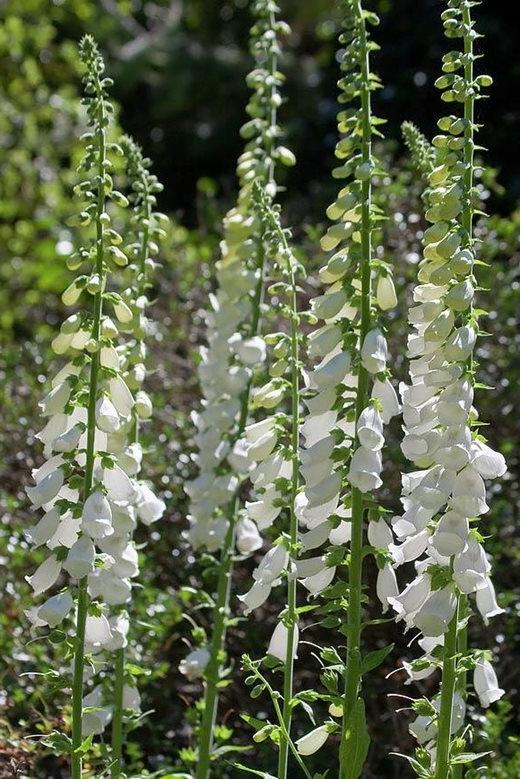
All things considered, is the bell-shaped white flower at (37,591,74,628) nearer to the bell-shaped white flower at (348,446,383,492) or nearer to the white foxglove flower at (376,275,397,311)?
the bell-shaped white flower at (348,446,383,492)

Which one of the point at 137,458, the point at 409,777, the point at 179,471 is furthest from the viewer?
the point at 179,471

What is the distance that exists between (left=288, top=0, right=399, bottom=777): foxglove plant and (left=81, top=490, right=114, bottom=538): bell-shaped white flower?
0.43 m

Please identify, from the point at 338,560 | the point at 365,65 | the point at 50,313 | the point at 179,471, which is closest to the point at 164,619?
the point at 179,471

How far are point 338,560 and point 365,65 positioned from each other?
3.54 ft

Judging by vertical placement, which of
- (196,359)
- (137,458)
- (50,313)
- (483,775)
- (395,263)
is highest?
(50,313)

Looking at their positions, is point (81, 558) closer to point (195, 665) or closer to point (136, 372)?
point (136, 372)

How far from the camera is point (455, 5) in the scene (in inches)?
97.5

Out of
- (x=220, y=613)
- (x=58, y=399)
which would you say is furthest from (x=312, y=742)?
(x=58, y=399)

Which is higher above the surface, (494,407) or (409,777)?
(494,407)

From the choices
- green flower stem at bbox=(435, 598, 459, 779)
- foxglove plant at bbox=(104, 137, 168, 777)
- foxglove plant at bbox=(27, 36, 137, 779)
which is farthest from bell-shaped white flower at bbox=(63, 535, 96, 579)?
green flower stem at bbox=(435, 598, 459, 779)

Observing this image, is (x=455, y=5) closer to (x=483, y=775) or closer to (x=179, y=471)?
(x=483, y=775)

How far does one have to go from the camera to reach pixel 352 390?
8.53 ft

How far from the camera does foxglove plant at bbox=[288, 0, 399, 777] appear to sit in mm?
2531

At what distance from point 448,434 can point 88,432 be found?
30.8 inches
